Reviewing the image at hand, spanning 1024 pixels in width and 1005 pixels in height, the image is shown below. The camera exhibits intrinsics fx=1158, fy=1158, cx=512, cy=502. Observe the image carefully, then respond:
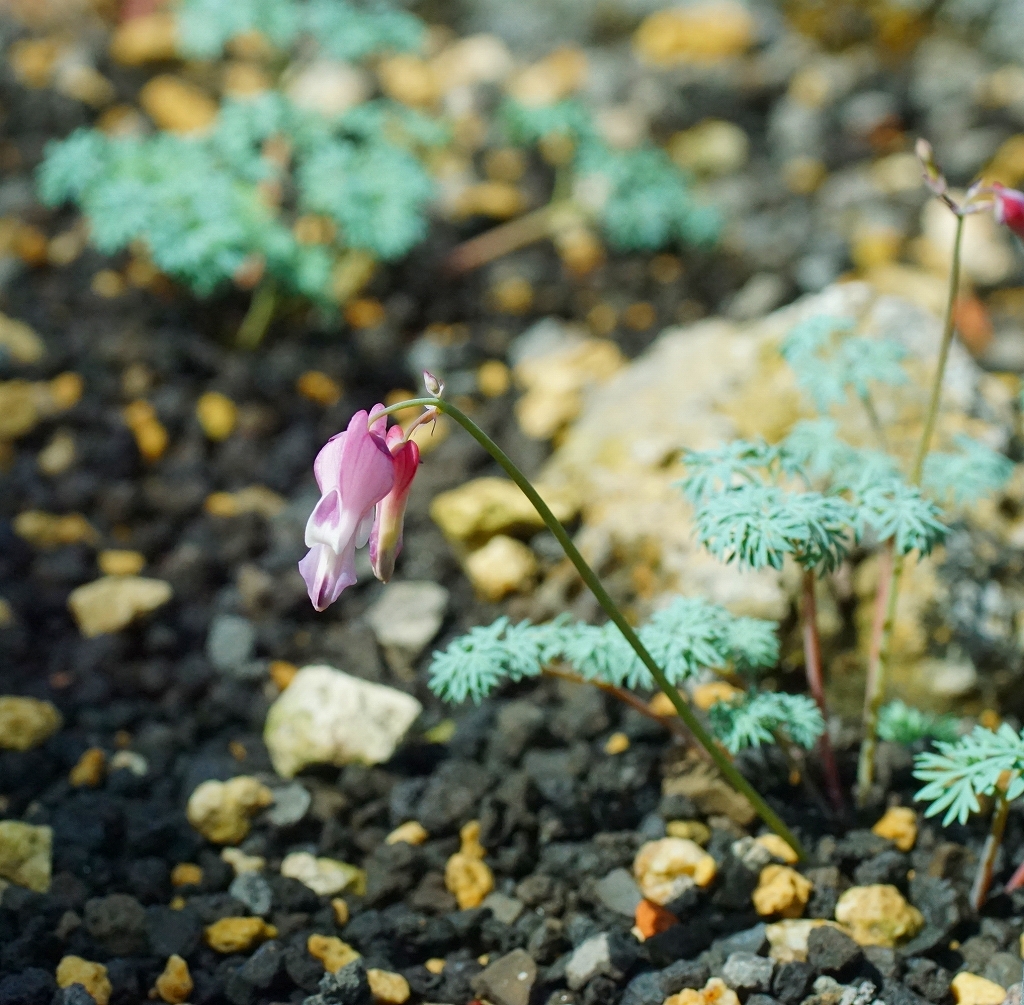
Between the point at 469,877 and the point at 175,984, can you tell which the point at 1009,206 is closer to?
the point at 469,877

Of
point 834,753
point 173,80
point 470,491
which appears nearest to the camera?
point 834,753

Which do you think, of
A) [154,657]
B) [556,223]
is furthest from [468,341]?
[154,657]

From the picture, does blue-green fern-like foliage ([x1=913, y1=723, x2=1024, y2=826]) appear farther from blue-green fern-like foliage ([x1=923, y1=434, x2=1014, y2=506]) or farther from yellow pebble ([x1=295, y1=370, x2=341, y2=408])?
yellow pebble ([x1=295, y1=370, x2=341, y2=408])

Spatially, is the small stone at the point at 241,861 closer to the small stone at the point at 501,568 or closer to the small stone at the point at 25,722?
the small stone at the point at 25,722

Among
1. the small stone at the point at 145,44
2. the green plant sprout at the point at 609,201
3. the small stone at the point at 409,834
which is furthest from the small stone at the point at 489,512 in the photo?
the small stone at the point at 145,44

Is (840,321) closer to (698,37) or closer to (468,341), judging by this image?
(468,341)

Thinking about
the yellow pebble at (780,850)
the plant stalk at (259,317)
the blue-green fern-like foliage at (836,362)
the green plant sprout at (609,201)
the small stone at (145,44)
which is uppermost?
the small stone at (145,44)

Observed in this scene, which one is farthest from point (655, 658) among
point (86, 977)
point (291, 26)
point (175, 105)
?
point (175, 105)

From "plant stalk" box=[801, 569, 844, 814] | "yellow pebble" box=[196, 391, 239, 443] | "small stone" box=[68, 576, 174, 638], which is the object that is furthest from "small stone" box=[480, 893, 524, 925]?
"yellow pebble" box=[196, 391, 239, 443]
